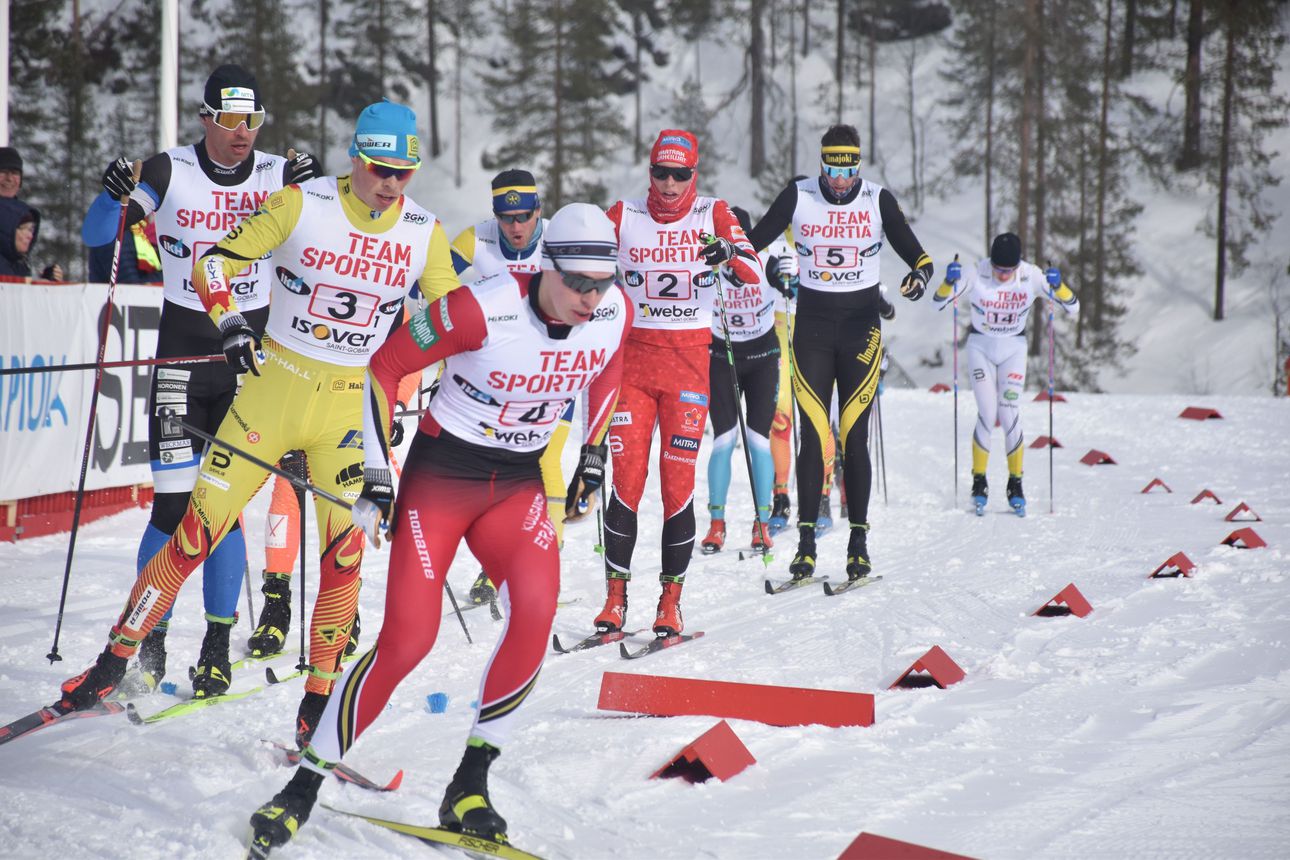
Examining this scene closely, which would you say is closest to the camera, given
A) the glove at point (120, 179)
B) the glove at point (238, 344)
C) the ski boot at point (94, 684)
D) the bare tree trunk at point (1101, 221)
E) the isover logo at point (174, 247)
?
the glove at point (238, 344)

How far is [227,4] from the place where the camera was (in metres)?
53.9

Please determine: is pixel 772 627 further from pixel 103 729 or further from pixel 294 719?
pixel 103 729

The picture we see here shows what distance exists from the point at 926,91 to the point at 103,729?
51195 mm

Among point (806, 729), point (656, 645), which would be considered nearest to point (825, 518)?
point (656, 645)

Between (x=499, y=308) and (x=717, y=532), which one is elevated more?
(x=499, y=308)

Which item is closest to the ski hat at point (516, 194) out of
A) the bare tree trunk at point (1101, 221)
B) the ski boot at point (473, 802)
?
the ski boot at point (473, 802)

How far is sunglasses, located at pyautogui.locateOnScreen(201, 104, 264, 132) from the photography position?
5.14 meters

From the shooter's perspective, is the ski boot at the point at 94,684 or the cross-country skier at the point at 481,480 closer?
the cross-country skier at the point at 481,480

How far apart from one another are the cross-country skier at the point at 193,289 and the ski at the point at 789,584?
129 inches

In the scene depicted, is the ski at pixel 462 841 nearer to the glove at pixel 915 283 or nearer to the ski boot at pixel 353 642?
the ski boot at pixel 353 642

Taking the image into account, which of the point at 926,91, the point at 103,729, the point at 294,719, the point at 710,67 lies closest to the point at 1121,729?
the point at 294,719

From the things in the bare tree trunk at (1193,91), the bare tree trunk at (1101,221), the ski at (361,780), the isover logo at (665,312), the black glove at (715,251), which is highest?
the bare tree trunk at (1193,91)

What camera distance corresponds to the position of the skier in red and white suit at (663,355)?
Result: 20.9 feet

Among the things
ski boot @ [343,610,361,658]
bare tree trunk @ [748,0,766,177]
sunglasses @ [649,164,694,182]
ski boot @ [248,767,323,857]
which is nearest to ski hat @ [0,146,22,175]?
ski boot @ [343,610,361,658]
